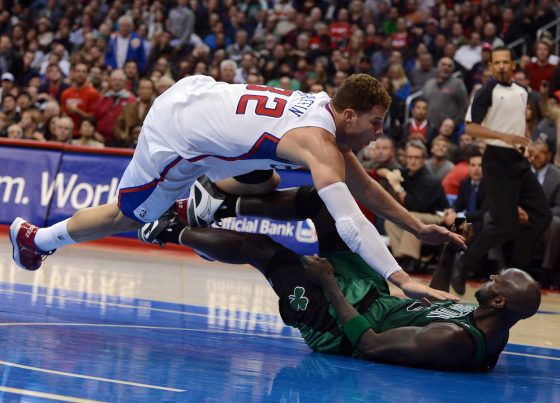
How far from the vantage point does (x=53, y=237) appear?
6.82 metres

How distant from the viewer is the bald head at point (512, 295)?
521cm

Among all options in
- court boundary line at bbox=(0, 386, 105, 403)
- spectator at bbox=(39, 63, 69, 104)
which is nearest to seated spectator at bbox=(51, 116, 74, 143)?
spectator at bbox=(39, 63, 69, 104)

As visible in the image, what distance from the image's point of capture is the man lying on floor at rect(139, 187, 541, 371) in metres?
5.28

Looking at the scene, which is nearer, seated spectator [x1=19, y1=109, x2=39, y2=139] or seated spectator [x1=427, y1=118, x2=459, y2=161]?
seated spectator [x1=427, y1=118, x2=459, y2=161]

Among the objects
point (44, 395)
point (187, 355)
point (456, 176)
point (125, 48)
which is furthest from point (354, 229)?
point (125, 48)

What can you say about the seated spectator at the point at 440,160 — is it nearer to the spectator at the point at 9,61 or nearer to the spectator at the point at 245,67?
the spectator at the point at 245,67

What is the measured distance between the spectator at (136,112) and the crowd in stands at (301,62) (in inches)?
0.8

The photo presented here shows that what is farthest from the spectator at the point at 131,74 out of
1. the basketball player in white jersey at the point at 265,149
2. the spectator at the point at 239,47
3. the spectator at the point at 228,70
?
the basketball player in white jersey at the point at 265,149

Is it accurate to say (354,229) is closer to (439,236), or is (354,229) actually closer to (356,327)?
(356,327)

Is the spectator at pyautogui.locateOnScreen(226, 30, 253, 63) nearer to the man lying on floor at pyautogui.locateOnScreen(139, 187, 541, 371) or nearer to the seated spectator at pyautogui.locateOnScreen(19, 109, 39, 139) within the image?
the seated spectator at pyautogui.locateOnScreen(19, 109, 39, 139)

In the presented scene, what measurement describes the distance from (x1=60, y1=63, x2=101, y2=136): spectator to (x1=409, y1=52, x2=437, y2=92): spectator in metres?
4.83

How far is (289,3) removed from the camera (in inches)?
771

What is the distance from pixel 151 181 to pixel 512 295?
2290mm

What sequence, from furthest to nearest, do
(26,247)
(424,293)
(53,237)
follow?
(26,247) < (53,237) < (424,293)
